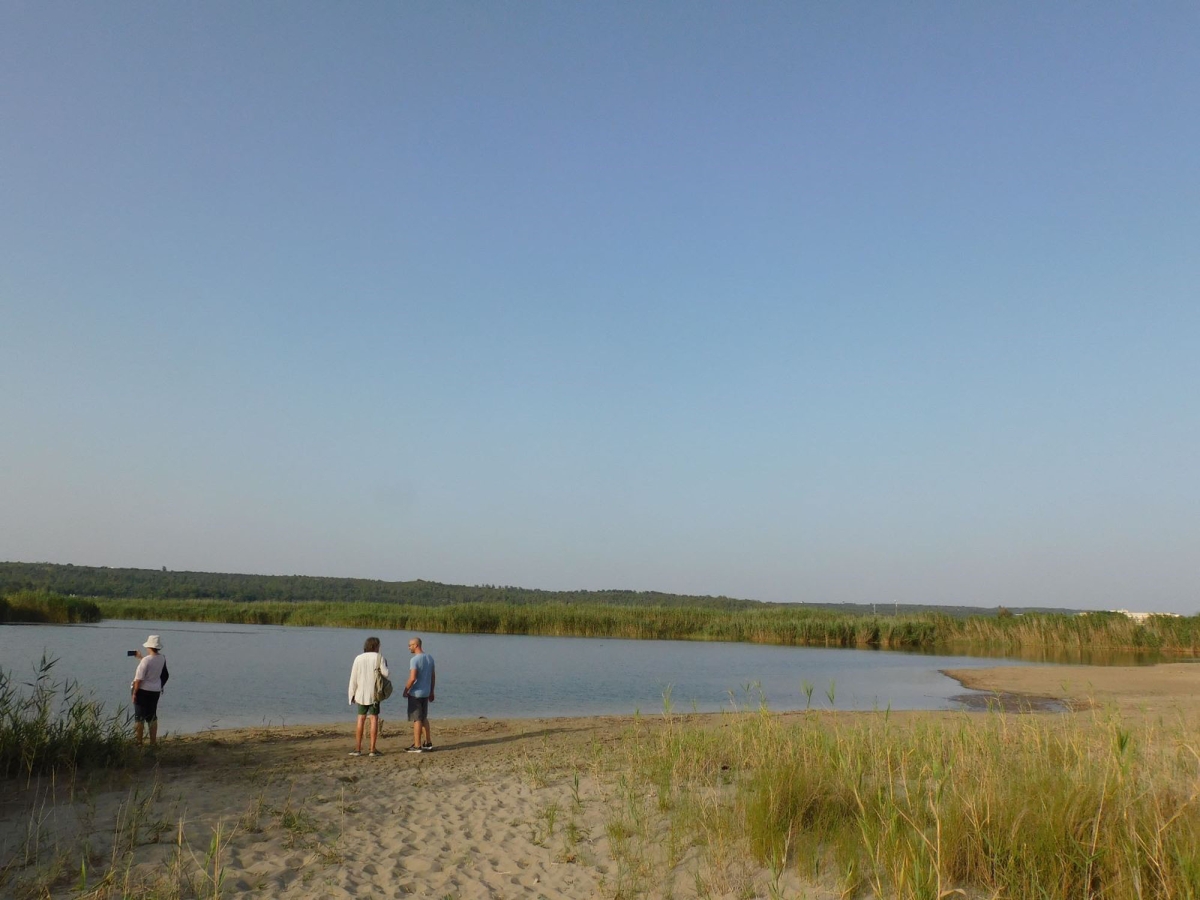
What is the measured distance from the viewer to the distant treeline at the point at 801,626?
127ft

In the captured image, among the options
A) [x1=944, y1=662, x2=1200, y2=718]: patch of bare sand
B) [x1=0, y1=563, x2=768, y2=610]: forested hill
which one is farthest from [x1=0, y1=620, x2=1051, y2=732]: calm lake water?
[x1=0, y1=563, x2=768, y2=610]: forested hill

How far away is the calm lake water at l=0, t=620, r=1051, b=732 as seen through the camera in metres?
17.6

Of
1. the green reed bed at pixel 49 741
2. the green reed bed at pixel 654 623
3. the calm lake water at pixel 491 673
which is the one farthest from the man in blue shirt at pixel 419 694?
the green reed bed at pixel 654 623

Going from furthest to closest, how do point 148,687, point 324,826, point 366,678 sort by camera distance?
point 366,678, point 148,687, point 324,826

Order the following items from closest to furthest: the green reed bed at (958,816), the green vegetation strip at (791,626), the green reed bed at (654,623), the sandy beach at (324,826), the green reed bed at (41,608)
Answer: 1. the green reed bed at (958,816)
2. the sandy beach at (324,826)
3. the green vegetation strip at (791,626)
4. the green reed bed at (41,608)
5. the green reed bed at (654,623)

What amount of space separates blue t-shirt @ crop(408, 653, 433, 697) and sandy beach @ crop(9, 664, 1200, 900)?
800 mm

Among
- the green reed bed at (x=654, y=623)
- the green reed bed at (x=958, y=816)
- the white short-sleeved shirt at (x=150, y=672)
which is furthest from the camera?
the green reed bed at (x=654, y=623)

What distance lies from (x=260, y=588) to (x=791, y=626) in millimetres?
92893

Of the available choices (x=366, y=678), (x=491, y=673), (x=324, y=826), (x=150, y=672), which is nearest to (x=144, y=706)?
(x=150, y=672)

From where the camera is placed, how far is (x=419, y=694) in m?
11.2

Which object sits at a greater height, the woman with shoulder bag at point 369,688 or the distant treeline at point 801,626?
the woman with shoulder bag at point 369,688

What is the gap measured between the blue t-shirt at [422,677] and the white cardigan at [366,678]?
1.51 ft

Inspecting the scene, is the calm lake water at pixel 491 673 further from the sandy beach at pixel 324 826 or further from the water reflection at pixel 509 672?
the sandy beach at pixel 324 826

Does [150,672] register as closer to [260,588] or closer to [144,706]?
[144,706]
